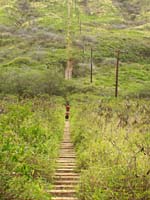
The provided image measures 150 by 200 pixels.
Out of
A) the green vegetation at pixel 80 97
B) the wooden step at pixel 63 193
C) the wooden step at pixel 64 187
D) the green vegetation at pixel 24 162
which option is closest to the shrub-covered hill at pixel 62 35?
the green vegetation at pixel 80 97

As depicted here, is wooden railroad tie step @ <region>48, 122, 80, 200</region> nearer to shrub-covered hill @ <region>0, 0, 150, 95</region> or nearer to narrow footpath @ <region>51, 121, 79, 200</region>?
narrow footpath @ <region>51, 121, 79, 200</region>

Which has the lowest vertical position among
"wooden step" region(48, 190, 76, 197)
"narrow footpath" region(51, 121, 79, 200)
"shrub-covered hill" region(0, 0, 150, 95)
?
"shrub-covered hill" region(0, 0, 150, 95)

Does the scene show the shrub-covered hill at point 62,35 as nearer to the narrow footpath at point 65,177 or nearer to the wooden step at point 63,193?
the narrow footpath at point 65,177

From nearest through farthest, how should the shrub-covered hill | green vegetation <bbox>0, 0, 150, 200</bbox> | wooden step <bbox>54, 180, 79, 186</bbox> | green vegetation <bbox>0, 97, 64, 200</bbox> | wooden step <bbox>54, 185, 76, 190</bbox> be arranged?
green vegetation <bbox>0, 97, 64, 200</bbox> → green vegetation <bbox>0, 0, 150, 200</bbox> → wooden step <bbox>54, 185, 76, 190</bbox> → wooden step <bbox>54, 180, 79, 186</bbox> → the shrub-covered hill

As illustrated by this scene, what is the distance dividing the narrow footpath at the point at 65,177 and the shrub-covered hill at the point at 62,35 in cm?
3295

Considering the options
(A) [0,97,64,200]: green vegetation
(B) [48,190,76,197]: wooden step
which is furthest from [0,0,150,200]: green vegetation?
(B) [48,190,76,197]: wooden step

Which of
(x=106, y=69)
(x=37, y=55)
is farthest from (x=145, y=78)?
(x=37, y=55)

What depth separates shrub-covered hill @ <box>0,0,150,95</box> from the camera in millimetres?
65500

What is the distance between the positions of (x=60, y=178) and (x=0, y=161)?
11.8 feet

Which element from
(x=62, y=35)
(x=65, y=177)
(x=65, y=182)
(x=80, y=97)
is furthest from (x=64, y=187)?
(x=62, y=35)

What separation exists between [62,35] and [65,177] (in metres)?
83.1

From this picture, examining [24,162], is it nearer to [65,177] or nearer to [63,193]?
[63,193]

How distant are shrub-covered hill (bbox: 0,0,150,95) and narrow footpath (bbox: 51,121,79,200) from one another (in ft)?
108

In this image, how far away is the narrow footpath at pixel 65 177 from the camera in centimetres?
1009
